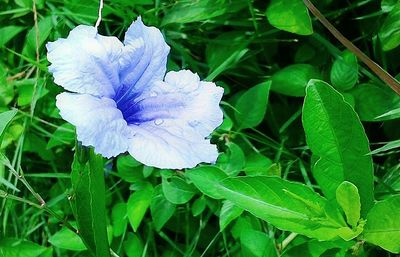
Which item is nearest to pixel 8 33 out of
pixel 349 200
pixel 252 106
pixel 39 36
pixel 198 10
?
pixel 39 36

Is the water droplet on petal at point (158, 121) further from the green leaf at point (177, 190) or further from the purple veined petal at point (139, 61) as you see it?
the green leaf at point (177, 190)

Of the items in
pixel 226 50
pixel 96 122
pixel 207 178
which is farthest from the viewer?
pixel 226 50

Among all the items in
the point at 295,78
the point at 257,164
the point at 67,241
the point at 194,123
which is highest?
the point at 194,123

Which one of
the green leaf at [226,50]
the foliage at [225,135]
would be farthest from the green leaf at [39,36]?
the green leaf at [226,50]

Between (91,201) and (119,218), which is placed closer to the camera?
(91,201)

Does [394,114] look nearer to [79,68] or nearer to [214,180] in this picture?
[214,180]

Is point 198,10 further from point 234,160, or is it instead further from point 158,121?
point 158,121

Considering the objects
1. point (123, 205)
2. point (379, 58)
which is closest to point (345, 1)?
point (379, 58)
